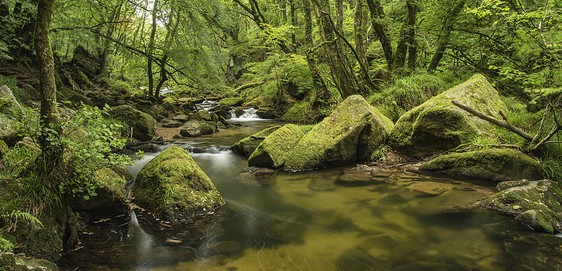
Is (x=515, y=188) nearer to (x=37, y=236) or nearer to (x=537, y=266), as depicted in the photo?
(x=537, y=266)

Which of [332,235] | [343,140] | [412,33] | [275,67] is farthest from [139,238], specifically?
[275,67]

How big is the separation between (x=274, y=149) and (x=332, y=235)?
3.53 meters

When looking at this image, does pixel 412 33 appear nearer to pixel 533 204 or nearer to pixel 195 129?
pixel 533 204

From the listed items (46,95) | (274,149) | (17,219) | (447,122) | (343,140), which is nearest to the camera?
(17,219)

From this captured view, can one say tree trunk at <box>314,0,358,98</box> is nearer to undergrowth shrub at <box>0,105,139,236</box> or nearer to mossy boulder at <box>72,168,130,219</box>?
mossy boulder at <box>72,168,130,219</box>

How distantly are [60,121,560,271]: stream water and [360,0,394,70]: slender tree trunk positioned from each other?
7.26 meters

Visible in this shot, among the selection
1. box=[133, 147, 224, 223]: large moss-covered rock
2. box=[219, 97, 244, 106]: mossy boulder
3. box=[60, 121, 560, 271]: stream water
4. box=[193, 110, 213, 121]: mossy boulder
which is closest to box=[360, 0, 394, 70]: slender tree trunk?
box=[60, 121, 560, 271]: stream water

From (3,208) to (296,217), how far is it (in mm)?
3708

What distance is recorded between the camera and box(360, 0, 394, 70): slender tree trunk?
34.1 feet

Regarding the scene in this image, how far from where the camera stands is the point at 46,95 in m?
2.94

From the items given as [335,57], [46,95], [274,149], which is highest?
[335,57]

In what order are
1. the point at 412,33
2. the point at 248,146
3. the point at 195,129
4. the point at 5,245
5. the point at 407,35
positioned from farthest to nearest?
the point at 195,129
the point at 412,33
the point at 407,35
the point at 248,146
the point at 5,245

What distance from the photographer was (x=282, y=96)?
19922 mm

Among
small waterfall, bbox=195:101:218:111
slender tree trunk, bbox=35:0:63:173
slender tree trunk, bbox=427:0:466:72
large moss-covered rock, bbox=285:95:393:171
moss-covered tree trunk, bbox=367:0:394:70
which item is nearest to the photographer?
slender tree trunk, bbox=35:0:63:173
